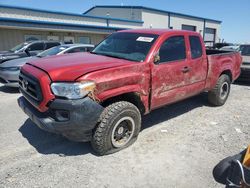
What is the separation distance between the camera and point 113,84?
11.2 ft

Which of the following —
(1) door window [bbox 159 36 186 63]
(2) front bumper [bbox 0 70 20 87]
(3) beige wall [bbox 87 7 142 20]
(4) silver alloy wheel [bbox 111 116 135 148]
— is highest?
(3) beige wall [bbox 87 7 142 20]

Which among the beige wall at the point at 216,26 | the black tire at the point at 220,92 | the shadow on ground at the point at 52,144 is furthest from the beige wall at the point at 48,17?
the beige wall at the point at 216,26

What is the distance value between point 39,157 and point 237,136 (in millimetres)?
3599

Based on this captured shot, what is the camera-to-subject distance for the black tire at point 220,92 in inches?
235

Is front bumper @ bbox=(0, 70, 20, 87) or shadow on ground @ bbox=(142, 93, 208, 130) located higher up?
front bumper @ bbox=(0, 70, 20, 87)

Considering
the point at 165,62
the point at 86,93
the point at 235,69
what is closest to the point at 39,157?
the point at 86,93

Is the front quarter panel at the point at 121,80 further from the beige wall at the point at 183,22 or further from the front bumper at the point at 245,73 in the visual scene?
the beige wall at the point at 183,22

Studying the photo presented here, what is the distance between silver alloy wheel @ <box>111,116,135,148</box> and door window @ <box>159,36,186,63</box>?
1269 mm

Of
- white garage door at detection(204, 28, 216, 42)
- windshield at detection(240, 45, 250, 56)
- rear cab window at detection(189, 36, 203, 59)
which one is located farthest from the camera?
white garage door at detection(204, 28, 216, 42)

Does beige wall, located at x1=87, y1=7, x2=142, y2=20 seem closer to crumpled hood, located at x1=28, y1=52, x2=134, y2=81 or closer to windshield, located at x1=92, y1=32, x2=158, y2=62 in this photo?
windshield, located at x1=92, y1=32, x2=158, y2=62

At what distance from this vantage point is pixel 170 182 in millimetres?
3053

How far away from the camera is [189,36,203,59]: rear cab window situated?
4969 millimetres

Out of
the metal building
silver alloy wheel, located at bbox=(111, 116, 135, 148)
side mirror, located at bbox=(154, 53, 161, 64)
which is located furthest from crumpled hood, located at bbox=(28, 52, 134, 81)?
the metal building

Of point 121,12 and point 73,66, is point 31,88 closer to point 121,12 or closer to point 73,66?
point 73,66
